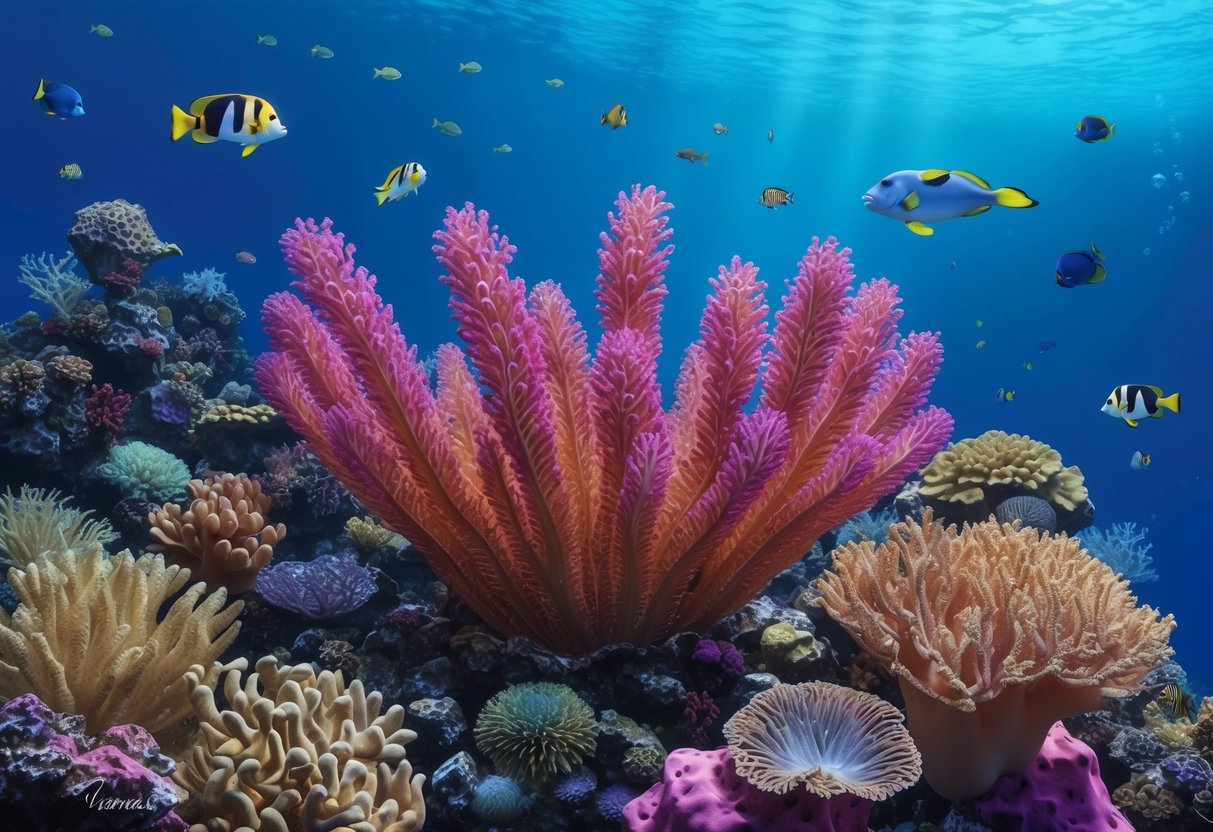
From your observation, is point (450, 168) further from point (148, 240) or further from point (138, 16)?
point (148, 240)

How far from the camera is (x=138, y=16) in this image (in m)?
34.2

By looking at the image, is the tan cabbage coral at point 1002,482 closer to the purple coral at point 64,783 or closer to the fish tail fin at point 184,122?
the purple coral at point 64,783

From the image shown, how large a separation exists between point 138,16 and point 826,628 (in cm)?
4393

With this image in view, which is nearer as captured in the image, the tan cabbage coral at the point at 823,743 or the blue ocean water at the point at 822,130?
the tan cabbage coral at the point at 823,743

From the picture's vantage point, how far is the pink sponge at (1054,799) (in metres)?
2.69

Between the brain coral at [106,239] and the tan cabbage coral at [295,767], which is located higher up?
the tan cabbage coral at [295,767]

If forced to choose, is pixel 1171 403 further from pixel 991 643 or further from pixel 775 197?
pixel 991 643

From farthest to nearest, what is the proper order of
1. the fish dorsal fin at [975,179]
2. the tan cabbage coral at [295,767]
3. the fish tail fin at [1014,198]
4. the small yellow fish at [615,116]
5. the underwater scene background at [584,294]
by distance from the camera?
the small yellow fish at [615,116] → the fish dorsal fin at [975,179] → the fish tail fin at [1014,198] → the underwater scene background at [584,294] → the tan cabbage coral at [295,767]

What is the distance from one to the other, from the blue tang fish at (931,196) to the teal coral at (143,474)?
235 inches

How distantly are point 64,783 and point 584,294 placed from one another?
84.1m

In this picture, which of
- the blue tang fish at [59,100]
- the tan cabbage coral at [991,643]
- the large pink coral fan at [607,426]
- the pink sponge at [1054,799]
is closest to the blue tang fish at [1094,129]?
the large pink coral fan at [607,426]

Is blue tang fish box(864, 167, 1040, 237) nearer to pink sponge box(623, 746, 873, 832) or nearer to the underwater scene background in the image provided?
the underwater scene background

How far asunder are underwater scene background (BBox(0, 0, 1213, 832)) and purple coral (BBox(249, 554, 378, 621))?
25mm

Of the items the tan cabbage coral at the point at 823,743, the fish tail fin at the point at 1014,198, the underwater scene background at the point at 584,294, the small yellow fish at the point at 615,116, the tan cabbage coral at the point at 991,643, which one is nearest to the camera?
the tan cabbage coral at the point at 823,743
